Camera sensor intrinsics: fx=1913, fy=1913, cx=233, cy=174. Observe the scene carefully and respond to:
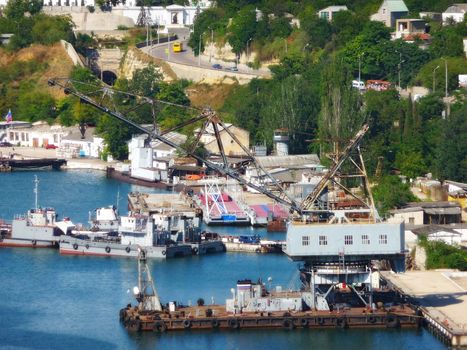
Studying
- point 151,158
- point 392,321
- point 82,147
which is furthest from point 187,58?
point 392,321

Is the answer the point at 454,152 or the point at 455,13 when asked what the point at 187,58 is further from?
the point at 454,152

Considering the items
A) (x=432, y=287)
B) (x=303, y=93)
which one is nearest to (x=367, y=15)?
(x=303, y=93)

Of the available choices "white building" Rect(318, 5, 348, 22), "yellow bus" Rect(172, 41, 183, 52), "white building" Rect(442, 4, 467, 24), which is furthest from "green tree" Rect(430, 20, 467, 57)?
"yellow bus" Rect(172, 41, 183, 52)

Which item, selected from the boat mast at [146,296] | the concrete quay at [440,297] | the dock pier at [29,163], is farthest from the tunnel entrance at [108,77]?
the boat mast at [146,296]

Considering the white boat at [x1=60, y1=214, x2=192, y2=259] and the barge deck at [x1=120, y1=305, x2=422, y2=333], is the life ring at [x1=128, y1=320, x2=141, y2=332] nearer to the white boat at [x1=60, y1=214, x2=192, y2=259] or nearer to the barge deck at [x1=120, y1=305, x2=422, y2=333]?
the barge deck at [x1=120, y1=305, x2=422, y2=333]

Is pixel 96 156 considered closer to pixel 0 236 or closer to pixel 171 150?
pixel 171 150
